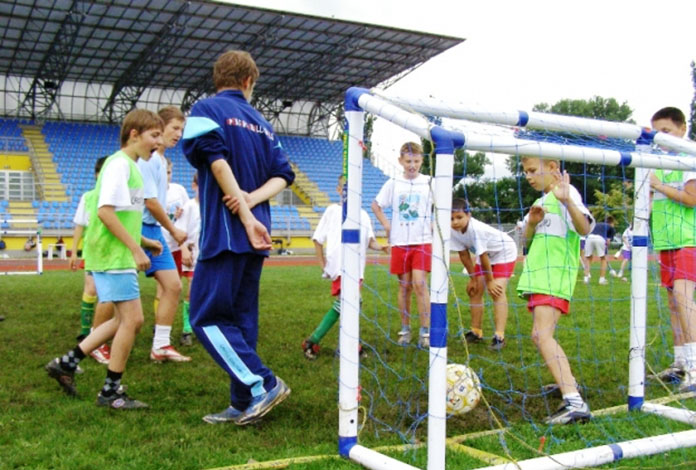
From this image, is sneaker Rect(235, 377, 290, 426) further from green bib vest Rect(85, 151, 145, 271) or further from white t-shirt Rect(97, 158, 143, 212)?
white t-shirt Rect(97, 158, 143, 212)

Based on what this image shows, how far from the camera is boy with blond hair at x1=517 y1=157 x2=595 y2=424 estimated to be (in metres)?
3.83

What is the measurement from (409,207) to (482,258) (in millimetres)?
884

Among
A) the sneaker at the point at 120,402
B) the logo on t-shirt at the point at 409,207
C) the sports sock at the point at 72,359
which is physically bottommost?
the sneaker at the point at 120,402

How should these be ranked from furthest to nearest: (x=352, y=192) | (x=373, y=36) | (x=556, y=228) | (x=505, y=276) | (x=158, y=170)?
1. (x=373, y=36)
2. (x=505, y=276)
3. (x=158, y=170)
4. (x=556, y=228)
5. (x=352, y=192)

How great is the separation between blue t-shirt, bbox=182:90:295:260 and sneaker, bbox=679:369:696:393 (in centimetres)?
315

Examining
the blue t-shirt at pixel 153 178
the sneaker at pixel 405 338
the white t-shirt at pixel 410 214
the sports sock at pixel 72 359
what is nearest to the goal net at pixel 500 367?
the sneaker at pixel 405 338

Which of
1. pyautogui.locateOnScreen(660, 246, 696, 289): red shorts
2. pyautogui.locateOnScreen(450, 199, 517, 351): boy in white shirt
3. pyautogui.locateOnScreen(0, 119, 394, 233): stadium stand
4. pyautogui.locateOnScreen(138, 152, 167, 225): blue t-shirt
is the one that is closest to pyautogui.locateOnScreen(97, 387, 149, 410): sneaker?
pyautogui.locateOnScreen(138, 152, 167, 225): blue t-shirt

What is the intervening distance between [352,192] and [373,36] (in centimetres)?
2792

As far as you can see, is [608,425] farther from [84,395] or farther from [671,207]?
[84,395]

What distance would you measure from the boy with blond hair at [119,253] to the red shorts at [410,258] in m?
2.61

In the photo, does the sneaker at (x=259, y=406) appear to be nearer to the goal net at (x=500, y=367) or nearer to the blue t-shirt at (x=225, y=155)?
the goal net at (x=500, y=367)

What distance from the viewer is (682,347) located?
4930 mm

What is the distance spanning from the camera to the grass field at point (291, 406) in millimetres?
3217

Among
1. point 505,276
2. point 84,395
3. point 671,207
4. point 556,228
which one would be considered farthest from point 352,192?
point 505,276
